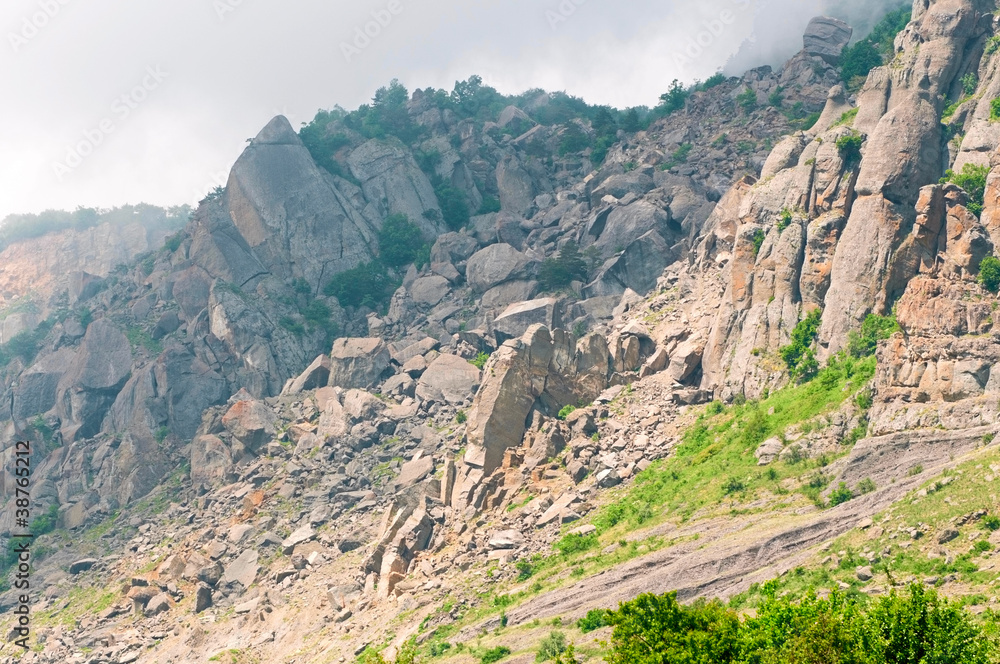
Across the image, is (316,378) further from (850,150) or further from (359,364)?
(850,150)

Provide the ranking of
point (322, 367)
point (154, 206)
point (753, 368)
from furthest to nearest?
point (154, 206) < point (322, 367) < point (753, 368)

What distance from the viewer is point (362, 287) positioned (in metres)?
104

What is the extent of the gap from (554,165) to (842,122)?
42518mm

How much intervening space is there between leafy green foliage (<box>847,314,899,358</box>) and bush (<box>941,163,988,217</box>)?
27.2 feet

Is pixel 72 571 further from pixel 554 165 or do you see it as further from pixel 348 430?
pixel 554 165

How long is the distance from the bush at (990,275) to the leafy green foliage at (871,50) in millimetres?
42231

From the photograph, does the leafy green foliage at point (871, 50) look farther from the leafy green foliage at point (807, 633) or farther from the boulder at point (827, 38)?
the leafy green foliage at point (807, 633)

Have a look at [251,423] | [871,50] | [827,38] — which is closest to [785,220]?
[871,50]

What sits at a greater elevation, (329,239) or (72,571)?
(329,239)

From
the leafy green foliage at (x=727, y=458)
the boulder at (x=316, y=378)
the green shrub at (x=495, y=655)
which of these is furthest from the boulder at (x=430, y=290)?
the green shrub at (x=495, y=655)

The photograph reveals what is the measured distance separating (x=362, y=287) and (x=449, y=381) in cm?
2280

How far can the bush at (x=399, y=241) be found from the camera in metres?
109

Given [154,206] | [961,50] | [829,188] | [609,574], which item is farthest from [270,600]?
[154,206]

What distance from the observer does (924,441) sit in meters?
54.7
